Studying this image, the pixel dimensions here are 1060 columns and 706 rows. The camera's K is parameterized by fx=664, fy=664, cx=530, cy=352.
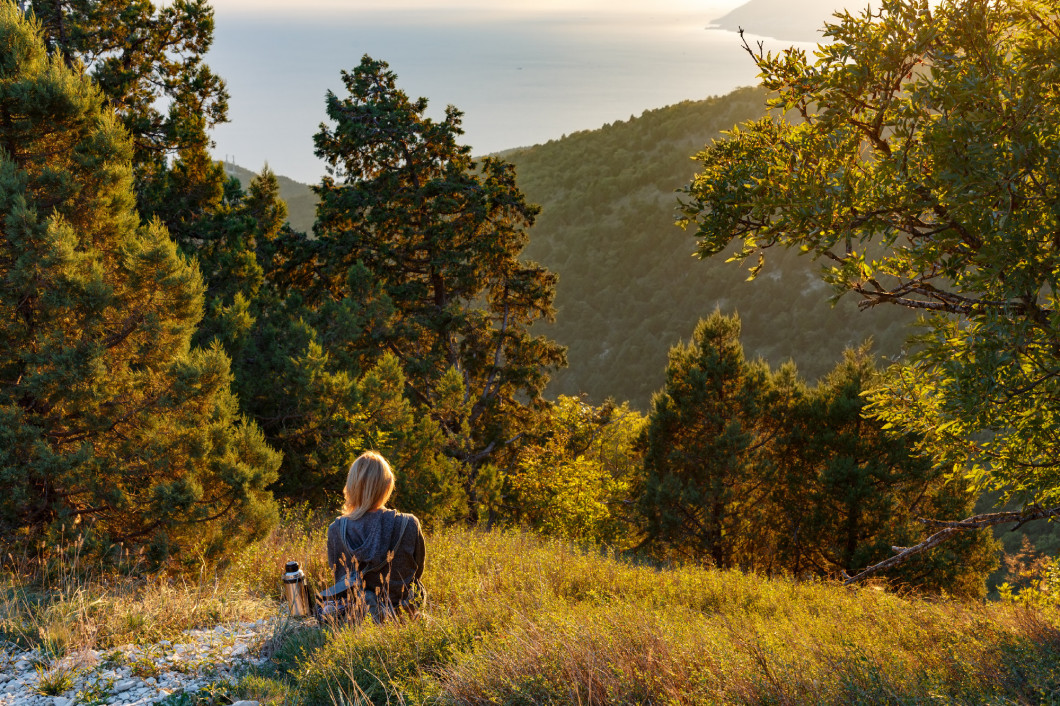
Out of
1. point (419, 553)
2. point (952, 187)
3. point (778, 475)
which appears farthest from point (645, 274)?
point (419, 553)

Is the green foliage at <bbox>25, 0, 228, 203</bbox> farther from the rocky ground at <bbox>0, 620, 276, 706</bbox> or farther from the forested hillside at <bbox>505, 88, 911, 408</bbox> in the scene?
the forested hillside at <bbox>505, 88, 911, 408</bbox>

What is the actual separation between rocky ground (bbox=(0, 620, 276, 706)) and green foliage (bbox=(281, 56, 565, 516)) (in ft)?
45.5

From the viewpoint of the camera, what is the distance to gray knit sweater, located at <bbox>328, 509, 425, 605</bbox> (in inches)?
204

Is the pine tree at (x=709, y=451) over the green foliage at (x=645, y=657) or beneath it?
beneath

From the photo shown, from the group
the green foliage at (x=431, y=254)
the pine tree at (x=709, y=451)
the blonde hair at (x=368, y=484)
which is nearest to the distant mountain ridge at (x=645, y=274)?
the pine tree at (x=709, y=451)

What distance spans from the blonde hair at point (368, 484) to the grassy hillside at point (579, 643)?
0.91 metres

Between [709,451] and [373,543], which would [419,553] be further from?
[709,451]

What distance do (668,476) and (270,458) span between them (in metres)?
13.7

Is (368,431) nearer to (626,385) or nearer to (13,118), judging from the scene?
(13,118)

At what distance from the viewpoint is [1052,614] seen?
241 inches

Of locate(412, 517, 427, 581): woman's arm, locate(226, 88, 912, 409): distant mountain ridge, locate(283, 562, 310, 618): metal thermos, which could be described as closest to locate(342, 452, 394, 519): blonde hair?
locate(412, 517, 427, 581): woman's arm

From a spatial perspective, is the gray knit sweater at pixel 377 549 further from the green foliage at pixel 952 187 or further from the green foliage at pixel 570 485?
the green foliage at pixel 570 485

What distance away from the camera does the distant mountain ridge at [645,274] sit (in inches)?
3000

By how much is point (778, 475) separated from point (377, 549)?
60.2ft
